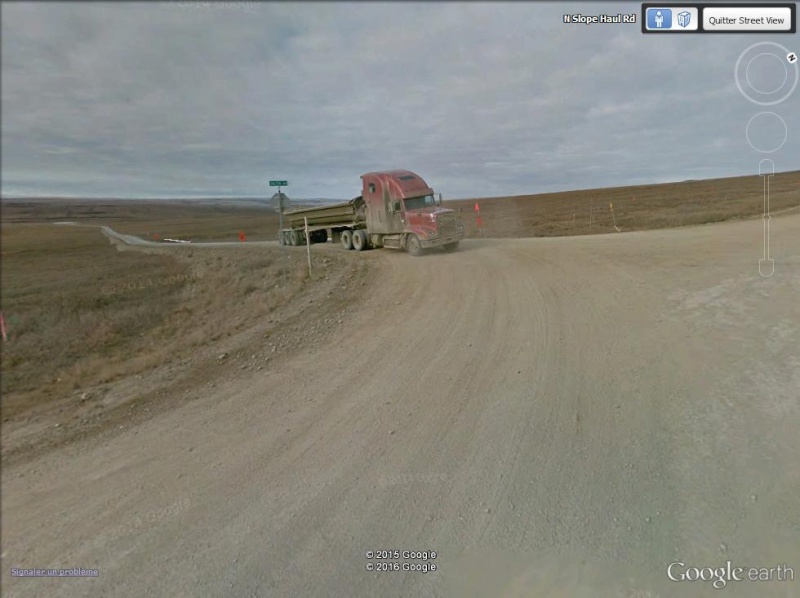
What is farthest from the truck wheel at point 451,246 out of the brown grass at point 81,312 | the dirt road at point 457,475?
the brown grass at point 81,312

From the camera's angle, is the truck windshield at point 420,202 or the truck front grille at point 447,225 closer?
the truck front grille at point 447,225

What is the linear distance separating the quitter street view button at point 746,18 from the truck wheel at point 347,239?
12597 millimetres

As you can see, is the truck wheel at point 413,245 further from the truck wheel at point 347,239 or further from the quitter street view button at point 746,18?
the quitter street view button at point 746,18

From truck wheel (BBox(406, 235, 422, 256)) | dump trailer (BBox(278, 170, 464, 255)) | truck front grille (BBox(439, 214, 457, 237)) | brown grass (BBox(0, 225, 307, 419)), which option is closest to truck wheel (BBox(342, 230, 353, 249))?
dump trailer (BBox(278, 170, 464, 255))

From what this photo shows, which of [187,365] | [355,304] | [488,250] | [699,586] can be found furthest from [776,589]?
[488,250]

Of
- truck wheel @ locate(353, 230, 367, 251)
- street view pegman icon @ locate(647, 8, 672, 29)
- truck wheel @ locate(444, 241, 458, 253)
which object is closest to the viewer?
street view pegman icon @ locate(647, 8, 672, 29)

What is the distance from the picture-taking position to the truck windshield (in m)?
12.8

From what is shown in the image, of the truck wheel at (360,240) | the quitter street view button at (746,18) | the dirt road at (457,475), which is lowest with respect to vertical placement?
the dirt road at (457,475)

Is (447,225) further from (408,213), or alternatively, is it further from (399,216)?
(399,216)

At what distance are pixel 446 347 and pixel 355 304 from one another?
104 inches

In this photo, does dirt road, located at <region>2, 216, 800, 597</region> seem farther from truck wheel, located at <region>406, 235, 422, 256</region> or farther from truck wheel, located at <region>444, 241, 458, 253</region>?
truck wheel, located at <region>444, 241, 458, 253</region>

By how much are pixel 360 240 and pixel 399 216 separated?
7.19 ft

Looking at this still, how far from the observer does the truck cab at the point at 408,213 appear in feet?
40.8

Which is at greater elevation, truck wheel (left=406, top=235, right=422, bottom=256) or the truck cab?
the truck cab
